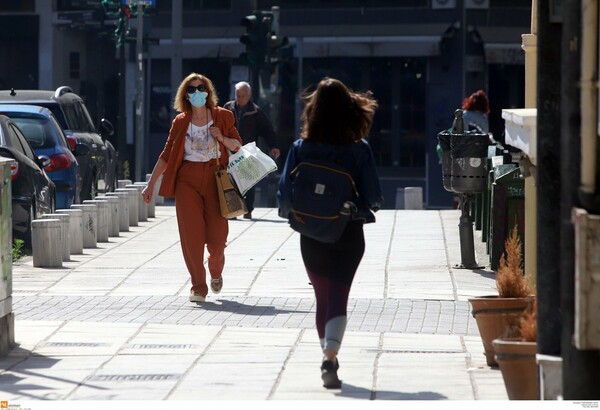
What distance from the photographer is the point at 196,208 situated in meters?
11.8

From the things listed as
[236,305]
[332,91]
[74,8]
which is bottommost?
[236,305]

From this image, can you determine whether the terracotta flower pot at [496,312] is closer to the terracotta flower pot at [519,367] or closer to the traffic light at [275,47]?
the terracotta flower pot at [519,367]

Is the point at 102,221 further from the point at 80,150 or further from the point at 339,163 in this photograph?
the point at 339,163

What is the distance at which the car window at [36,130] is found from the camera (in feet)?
60.7

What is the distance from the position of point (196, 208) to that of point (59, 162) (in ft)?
22.7

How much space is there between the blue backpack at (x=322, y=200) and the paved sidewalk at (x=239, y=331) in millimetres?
815

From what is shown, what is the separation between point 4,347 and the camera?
909 centimetres

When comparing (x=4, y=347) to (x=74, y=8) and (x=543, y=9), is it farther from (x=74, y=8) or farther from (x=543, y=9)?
(x=74, y=8)

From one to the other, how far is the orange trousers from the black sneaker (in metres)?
4.01

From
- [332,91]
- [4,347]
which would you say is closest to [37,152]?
[4,347]

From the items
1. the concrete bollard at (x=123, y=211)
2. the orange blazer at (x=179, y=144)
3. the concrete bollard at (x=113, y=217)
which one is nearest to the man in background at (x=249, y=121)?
the concrete bollard at (x=123, y=211)

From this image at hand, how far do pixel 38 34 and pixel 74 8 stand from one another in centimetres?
152

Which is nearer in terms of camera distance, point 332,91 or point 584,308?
point 584,308

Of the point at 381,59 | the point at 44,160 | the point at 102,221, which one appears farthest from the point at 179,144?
the point at 381,59
